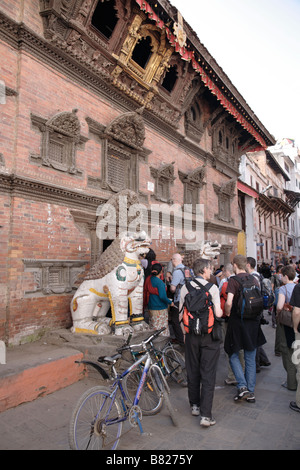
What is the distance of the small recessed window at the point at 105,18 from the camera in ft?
27.0

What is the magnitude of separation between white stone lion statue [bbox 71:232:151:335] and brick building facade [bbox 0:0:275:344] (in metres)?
0.95

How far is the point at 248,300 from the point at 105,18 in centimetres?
812

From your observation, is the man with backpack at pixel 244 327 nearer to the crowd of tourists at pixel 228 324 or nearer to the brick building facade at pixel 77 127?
the crowd of tourists at pixel 228 324

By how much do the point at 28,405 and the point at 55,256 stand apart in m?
3.10

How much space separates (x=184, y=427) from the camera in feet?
13.1

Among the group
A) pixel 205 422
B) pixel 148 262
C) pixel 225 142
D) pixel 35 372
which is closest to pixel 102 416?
pixel 205 422

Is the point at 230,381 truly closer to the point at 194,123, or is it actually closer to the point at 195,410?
the point at 195,410

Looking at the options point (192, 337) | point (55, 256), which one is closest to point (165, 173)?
point (55, 256)

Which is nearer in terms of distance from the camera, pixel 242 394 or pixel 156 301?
pixel 242 394

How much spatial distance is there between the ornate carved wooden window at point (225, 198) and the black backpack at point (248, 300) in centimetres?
996

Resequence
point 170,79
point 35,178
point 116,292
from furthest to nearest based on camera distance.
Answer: point 170,79 < point 35,178 < point 116,292

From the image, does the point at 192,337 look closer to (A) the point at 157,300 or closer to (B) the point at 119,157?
(A) the point at 157,300

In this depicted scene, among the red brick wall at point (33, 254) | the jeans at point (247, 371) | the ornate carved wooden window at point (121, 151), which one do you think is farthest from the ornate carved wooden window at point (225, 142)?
the jeans at point (247, 371)
